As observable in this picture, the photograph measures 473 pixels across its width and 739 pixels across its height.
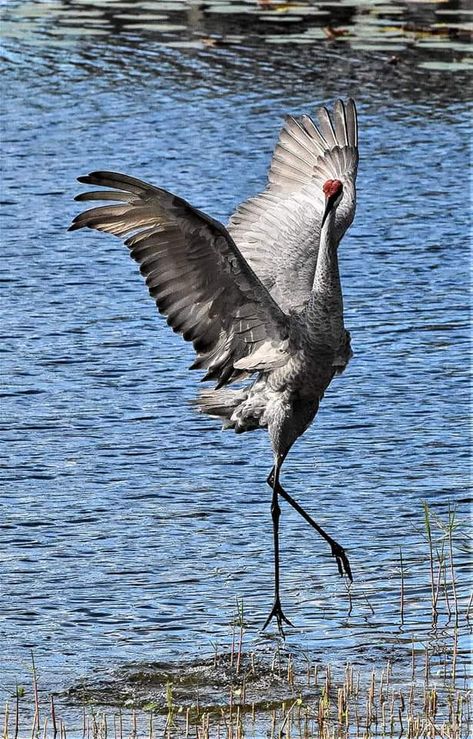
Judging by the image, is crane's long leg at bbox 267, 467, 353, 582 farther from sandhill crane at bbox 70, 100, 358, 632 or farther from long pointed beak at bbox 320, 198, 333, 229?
long pointed beak at bbox 320, 198, 333, 229

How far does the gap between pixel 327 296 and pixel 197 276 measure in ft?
1.76

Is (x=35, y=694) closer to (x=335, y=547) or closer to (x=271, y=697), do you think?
(x=271, y=697)

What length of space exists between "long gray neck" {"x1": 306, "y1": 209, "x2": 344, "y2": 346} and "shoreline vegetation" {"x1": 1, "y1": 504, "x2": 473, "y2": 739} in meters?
1.02

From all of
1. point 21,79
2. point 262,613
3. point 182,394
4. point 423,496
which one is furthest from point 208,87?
point 262,613

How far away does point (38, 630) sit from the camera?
6648mm

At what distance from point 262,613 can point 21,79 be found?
1124 cm

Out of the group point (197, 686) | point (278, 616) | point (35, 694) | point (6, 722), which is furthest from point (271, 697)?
point (6, 722)

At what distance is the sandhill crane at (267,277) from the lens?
6281 millimetres

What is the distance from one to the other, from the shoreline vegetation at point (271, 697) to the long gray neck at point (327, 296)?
102cm

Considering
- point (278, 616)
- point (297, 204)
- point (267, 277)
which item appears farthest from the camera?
point (297, 204)

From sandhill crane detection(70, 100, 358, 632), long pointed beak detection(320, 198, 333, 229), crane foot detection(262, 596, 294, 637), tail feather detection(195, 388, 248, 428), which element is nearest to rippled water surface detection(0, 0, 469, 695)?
crane foot detection(262, 596, 294, 637)

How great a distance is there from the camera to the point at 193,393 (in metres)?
9.57

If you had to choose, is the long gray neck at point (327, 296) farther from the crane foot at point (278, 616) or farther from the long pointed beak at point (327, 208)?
the crane foot at point (278, 616)

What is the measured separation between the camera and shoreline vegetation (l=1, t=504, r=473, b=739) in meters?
5.61
